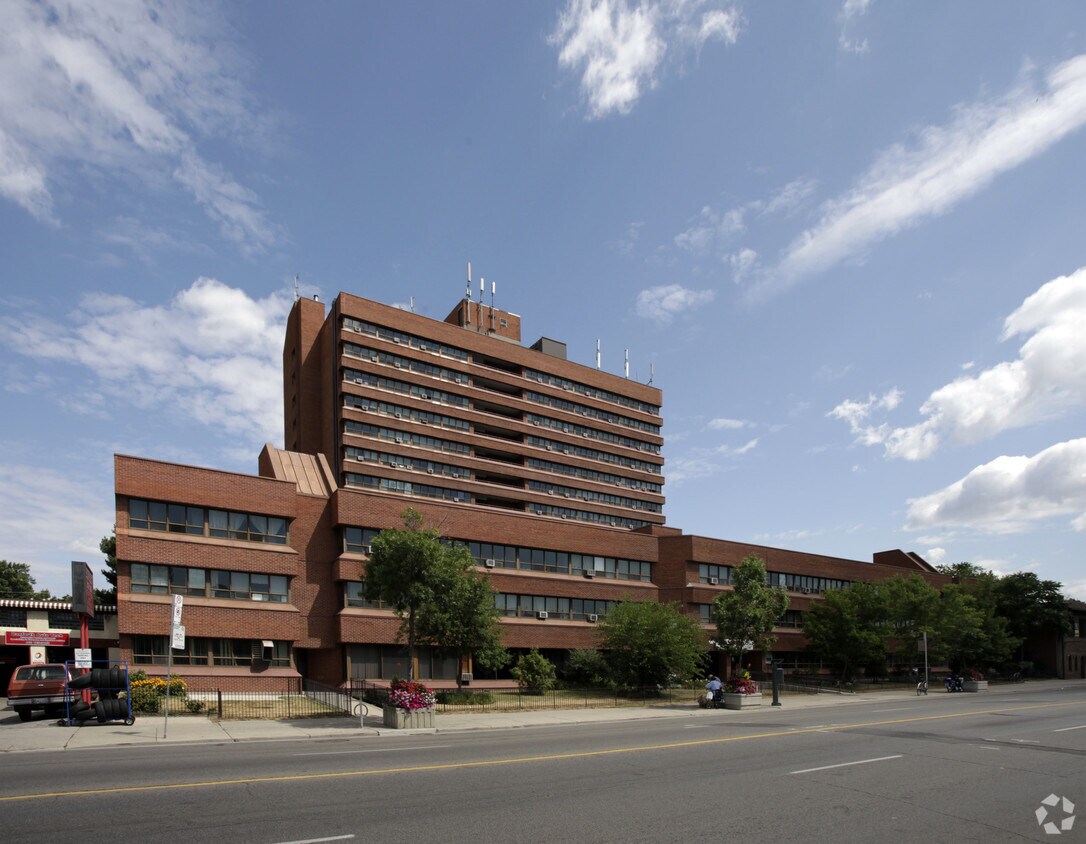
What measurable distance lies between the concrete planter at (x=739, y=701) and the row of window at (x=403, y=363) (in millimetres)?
39901

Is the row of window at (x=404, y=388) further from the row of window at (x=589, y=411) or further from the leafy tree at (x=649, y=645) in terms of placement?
the leafy tree at (x=649, y=645)

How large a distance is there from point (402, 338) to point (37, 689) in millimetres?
44419

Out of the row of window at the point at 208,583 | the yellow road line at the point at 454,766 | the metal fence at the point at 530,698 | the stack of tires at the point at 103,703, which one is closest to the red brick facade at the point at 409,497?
the row of window at the point at 208,583

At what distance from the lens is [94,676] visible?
2620cm

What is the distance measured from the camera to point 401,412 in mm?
65812

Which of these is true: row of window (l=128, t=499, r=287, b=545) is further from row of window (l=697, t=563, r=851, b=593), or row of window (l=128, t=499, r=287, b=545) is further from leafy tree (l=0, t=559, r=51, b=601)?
leafy tree (l=0, t=559, r=51, b=601)

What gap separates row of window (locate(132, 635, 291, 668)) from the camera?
119ft

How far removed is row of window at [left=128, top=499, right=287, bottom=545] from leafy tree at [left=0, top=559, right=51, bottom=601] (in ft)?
169

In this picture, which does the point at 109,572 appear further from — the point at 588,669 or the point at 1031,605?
the point at 1031,605

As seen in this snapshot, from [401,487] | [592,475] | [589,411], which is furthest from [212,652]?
[589,411]

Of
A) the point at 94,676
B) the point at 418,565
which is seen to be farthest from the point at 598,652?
the point at 94,676

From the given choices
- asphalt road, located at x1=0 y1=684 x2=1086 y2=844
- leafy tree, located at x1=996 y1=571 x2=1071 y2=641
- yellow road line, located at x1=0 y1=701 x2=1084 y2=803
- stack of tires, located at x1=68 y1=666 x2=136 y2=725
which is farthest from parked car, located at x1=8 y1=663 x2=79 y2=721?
leafy tree, located at x1=996 y1=571 x2=1071 y2=641

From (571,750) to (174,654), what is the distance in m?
25.6

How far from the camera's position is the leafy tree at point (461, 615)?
3359 cm
